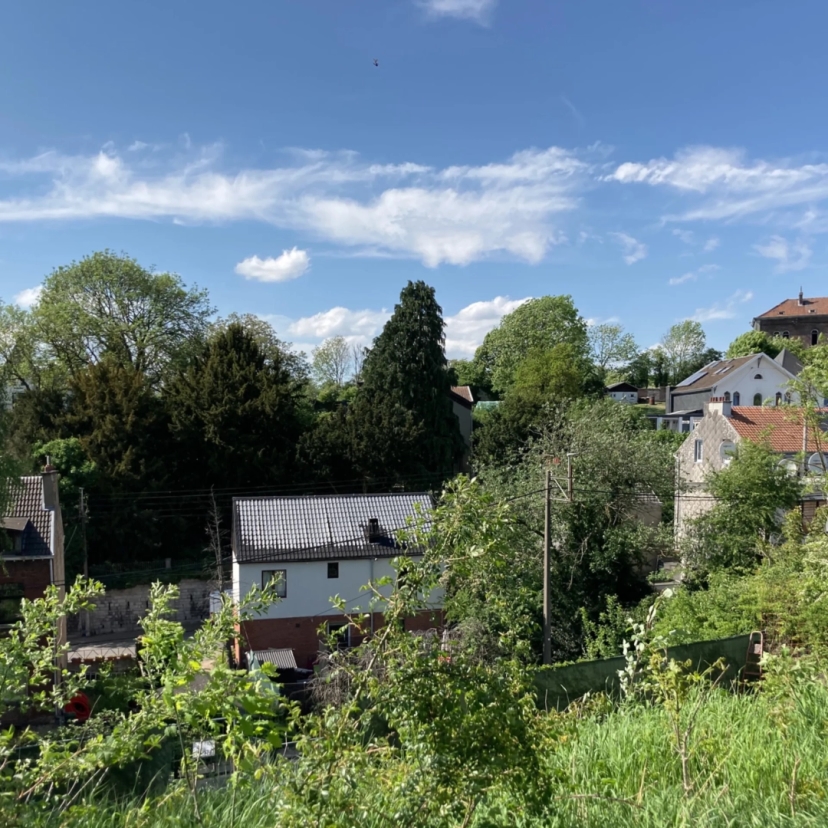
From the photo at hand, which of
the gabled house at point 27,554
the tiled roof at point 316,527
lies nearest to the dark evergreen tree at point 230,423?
the tiled roof at point 316,527

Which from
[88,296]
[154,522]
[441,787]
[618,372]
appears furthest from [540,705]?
[618,372]

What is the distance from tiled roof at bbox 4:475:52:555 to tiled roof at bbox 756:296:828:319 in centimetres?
6341

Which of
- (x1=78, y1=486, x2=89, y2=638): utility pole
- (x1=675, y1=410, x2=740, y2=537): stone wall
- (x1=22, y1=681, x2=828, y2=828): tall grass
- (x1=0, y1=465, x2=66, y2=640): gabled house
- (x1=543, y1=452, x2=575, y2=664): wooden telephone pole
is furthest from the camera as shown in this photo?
(x1=78, y1=486, x2=89, y2=638): utility pole

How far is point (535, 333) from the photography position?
5297cm

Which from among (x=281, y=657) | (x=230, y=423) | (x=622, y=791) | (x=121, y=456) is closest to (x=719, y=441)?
(x=281, y=657)

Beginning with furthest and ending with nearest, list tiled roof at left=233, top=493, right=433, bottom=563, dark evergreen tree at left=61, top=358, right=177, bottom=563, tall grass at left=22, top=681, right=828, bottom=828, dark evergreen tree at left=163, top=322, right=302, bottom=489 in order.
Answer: dark evergreen tree at left=163, top=322, right=302, bottom=489
dark evergreen tree at left=61, top=358, right=177, bottom=563
tiled roof at left=233, top=493, right=433, bottom=563
tall grass at left=22, top=681, right=828, bottom=828

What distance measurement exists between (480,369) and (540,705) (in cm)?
5366

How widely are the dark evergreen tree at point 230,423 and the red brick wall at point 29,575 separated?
11.9m

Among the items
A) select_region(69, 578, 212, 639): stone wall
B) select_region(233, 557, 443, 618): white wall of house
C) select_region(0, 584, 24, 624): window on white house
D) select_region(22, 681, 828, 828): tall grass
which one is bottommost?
select_region(69, 578, 212, 639): stone wall

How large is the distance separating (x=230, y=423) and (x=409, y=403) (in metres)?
8.92

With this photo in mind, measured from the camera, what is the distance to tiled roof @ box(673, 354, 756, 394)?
41.1 metres

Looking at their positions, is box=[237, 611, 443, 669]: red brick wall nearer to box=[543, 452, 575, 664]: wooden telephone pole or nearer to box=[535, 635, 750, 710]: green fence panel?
box=[543, 452, 575, 664]: wooden telephone pole

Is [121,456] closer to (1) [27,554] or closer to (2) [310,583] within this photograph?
(1) [27,554]

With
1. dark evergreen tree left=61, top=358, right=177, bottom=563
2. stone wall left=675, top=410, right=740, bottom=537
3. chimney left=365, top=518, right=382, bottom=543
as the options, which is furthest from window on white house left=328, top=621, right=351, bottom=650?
dark evergreen tree left=61, top=358, right=177, bottom=563
